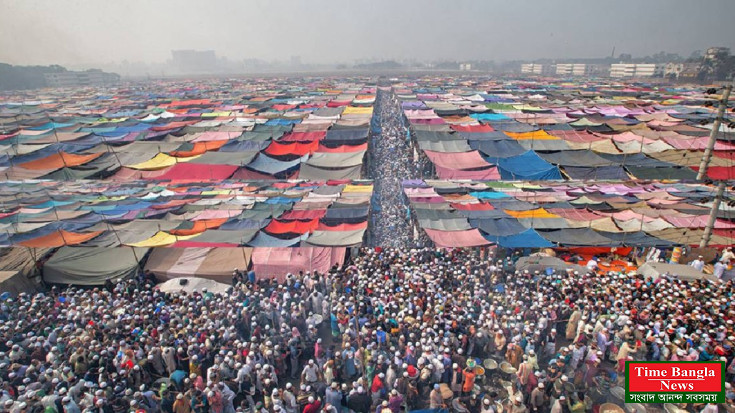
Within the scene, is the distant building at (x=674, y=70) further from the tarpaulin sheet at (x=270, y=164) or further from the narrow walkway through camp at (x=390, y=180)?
the tarpaulin sheet at (x=270, y=164)

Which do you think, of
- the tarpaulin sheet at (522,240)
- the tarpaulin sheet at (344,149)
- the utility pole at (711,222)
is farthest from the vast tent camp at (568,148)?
the utility pole at (711,222)

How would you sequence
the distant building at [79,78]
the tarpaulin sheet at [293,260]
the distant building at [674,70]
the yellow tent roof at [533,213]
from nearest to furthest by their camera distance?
the tarpaulin sheet at [293,260], the yellow tent roof at [533,213], the distant building at [674,70], the distant building at [79,78]

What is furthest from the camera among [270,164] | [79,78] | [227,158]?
[79,78]

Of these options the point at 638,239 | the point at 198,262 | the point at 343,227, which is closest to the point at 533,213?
the point at 638,239

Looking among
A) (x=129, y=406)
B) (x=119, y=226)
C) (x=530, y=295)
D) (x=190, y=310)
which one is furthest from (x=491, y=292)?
(x=119, y=226)

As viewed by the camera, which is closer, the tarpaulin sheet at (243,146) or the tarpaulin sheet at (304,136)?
the tarpaulin sheet at (243,146)

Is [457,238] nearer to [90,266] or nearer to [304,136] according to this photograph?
[90,266]
